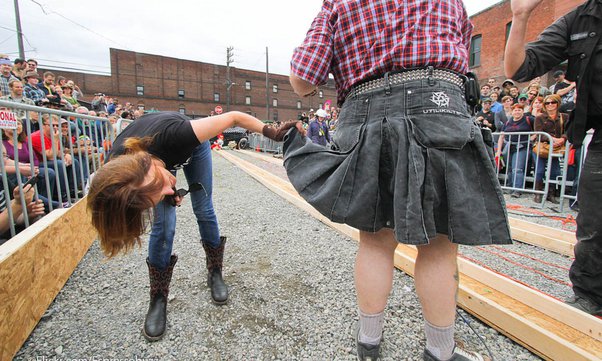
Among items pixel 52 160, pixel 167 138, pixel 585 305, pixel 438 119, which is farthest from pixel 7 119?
pixel 585 305

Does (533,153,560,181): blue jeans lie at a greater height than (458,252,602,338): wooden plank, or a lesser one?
greater

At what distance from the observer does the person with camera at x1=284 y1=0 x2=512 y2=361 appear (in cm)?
121

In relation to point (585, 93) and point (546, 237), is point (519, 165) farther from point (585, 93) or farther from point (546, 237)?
point (585, 93)

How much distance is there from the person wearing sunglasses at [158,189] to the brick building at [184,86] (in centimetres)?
3544

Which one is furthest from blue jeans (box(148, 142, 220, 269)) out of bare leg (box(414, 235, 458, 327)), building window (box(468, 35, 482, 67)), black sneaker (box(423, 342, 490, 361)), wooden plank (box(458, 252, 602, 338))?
building window (box(468, 35, 482, 67))

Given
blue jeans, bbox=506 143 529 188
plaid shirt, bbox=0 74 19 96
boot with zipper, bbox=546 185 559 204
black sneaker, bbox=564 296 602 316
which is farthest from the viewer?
plaid shirt, bbox=0 74 19 96

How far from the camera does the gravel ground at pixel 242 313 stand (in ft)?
5.57

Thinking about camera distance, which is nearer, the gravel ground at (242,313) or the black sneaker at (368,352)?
the black sneaker at (368,352)

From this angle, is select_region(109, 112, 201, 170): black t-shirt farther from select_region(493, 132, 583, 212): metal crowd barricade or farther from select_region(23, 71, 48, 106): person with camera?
select_region(23, 71, 48, 106): person with camera

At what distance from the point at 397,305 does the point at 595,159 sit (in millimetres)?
1510

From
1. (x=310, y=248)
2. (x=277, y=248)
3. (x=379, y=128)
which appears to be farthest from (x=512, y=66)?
(x=277, y=248)

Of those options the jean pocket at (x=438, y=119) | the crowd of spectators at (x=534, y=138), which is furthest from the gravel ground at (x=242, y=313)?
the crowd of spectators at (x=534, y=138)

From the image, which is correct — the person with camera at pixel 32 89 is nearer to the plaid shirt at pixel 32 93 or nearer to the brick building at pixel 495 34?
the plaid shirt at pixel 32 93

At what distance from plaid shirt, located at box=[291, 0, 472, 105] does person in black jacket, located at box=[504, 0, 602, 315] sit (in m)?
0.63
